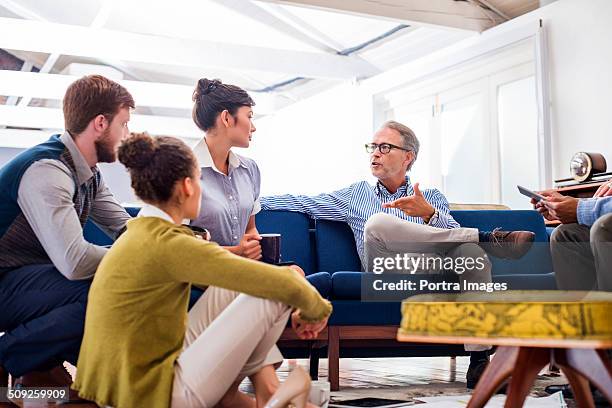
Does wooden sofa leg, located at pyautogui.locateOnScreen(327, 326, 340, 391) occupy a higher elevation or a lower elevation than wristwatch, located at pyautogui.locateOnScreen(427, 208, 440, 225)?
lower

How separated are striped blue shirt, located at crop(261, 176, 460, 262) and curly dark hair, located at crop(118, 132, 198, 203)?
1.66m

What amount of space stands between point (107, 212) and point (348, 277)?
1.01m

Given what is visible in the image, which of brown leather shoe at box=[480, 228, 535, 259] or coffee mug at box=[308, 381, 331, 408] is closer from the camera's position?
coffee mug at box=[308, 381, 331, 408]

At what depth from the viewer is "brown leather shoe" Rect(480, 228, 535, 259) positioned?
2.84 meters

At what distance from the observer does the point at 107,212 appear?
2.55 metres

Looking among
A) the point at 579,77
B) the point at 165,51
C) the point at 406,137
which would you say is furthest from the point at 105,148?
the point at 165,51

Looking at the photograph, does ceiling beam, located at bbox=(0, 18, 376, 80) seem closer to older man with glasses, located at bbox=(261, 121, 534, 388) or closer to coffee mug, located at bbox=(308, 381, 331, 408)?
older man with glasses, located at bbox=(261, 121, 534, 388)

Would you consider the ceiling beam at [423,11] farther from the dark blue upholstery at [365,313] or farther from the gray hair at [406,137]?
the dark blue upholstery at [365,313]

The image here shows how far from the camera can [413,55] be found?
800cm

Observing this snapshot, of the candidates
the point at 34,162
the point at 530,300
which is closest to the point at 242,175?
the point at 34,162

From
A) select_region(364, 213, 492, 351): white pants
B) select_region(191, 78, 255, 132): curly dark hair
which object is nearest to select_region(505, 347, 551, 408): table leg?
select_region(364, 213, 492, 351): white pants

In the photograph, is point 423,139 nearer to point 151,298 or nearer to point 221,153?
point 221,153

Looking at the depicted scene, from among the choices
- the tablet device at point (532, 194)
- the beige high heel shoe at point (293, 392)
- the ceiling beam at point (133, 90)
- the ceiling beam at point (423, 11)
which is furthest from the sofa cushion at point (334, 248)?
the ceiling beam at point (133, 90)

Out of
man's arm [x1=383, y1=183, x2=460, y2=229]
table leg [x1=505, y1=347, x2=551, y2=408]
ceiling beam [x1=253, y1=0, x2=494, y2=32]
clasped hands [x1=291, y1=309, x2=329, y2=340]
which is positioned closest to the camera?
table leg [x1=505, y1=347, x2=551, y2=408]
